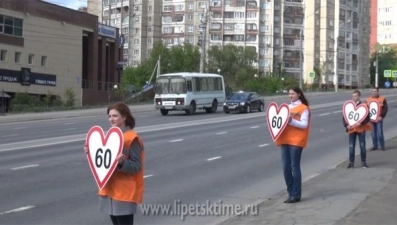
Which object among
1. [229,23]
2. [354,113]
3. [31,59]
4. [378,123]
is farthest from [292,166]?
[229,23]

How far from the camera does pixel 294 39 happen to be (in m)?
117

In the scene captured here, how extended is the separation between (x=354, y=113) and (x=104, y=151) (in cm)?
1053

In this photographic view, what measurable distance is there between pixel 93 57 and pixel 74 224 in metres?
59.7

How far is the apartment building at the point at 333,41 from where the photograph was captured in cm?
11669

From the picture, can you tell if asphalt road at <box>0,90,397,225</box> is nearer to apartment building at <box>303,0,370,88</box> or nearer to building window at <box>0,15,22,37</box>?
building window at <box>0,15,22,37</box>

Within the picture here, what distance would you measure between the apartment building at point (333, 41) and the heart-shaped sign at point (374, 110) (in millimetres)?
93484

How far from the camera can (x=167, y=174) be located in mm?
16500

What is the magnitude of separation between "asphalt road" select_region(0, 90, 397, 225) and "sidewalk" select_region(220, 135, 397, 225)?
74 centimetres

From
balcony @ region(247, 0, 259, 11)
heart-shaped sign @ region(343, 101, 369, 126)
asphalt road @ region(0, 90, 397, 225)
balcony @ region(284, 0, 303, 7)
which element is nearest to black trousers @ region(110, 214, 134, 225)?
asphalt road @ region(0, 90, 397, 225)

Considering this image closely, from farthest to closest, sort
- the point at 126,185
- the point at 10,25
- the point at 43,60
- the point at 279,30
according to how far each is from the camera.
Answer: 1. the point at 279,30
2. the point at 43,60
3. the point at 10,25
4. the point at 126,185

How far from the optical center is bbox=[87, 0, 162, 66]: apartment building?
117125mm

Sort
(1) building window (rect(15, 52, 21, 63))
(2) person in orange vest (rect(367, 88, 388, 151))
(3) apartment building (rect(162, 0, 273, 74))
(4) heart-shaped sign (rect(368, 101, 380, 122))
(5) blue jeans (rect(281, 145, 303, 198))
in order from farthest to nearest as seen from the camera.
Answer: (3) apartment building (rect(162, 0, 273, 74))
(1) building window (rect(15, 52, 21, 63))
(2) person in orange vest (rect(367, 88, 388, 151))
(4) heart-shaped sign (rect(368, 101, 380, 122))
(5) blue jeans (rect(281, 145, 303, 198))

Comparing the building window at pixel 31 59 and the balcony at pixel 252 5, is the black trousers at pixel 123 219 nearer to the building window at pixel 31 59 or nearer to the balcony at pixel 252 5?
the building window at pixel 31 59

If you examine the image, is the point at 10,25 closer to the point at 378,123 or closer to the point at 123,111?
the point at 378,123
